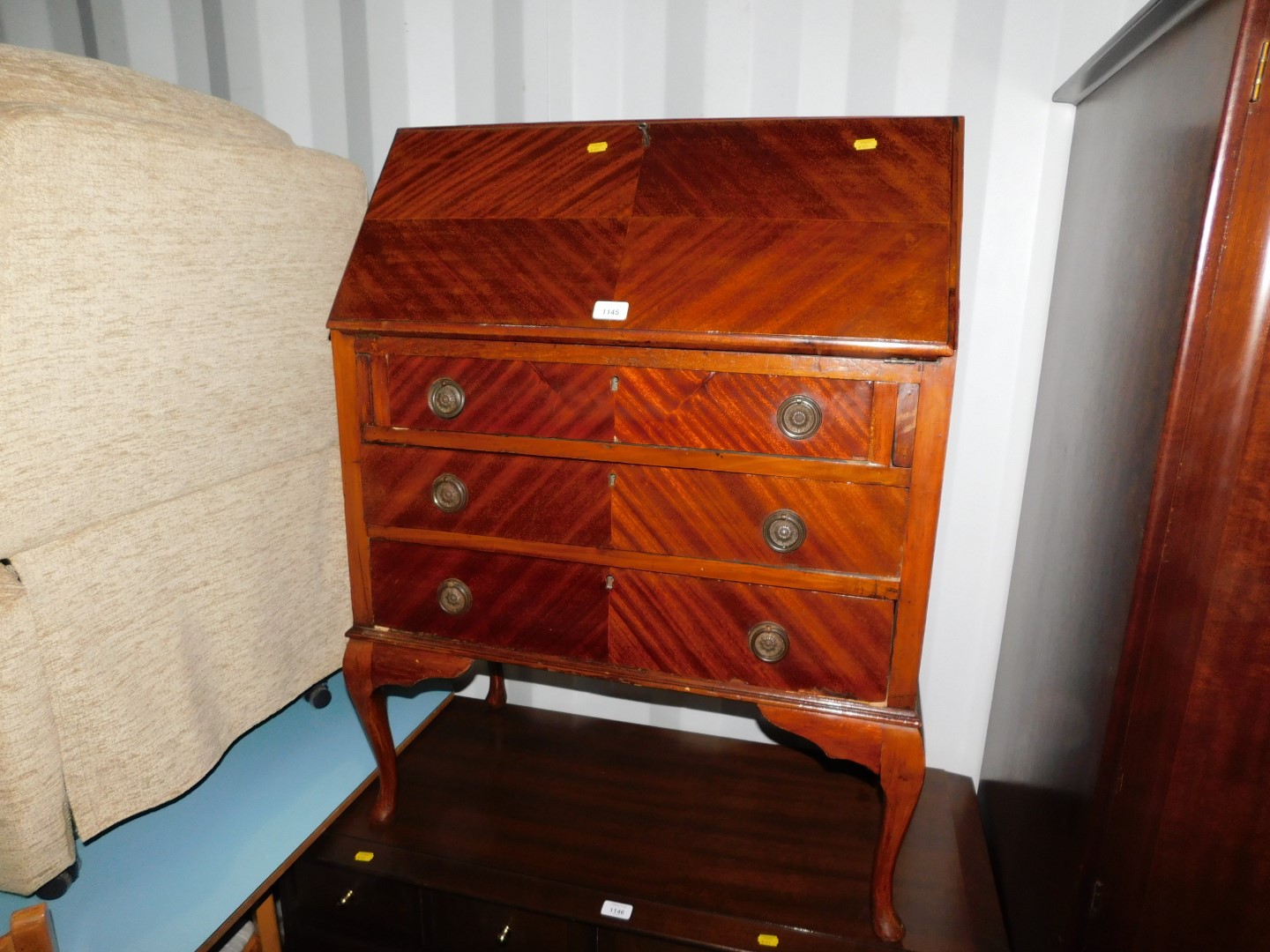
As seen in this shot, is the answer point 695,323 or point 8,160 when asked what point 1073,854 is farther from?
point 8,160

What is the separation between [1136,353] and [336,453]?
1.50 m

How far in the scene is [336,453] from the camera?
1.76 m

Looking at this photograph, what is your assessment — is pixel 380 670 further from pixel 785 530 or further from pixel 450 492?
pixel 785 530

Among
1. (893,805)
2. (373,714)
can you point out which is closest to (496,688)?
(373,714)

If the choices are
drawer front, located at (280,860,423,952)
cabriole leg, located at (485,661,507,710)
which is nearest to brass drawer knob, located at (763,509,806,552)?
drawer front, located at (280,860,423,952)

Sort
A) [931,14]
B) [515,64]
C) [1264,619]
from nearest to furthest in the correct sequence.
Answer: [1264,619], [931,14], [515,64]

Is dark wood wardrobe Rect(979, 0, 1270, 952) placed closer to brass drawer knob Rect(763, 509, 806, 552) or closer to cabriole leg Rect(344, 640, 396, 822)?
brass drawer knob Rect(763, 509, 806, 552)

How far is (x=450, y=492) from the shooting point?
1.33 metres

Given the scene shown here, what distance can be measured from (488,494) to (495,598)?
0.19m

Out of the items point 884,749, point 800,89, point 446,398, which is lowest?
point 884,749

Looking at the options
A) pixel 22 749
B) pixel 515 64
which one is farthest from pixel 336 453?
pixel 515 64

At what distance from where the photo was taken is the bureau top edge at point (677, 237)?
1119 millimetres

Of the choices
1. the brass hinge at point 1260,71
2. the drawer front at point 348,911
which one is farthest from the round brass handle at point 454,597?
the brass hinge at point 1260,71

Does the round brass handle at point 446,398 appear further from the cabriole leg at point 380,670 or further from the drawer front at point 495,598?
the cabriole leg at point 380,670
